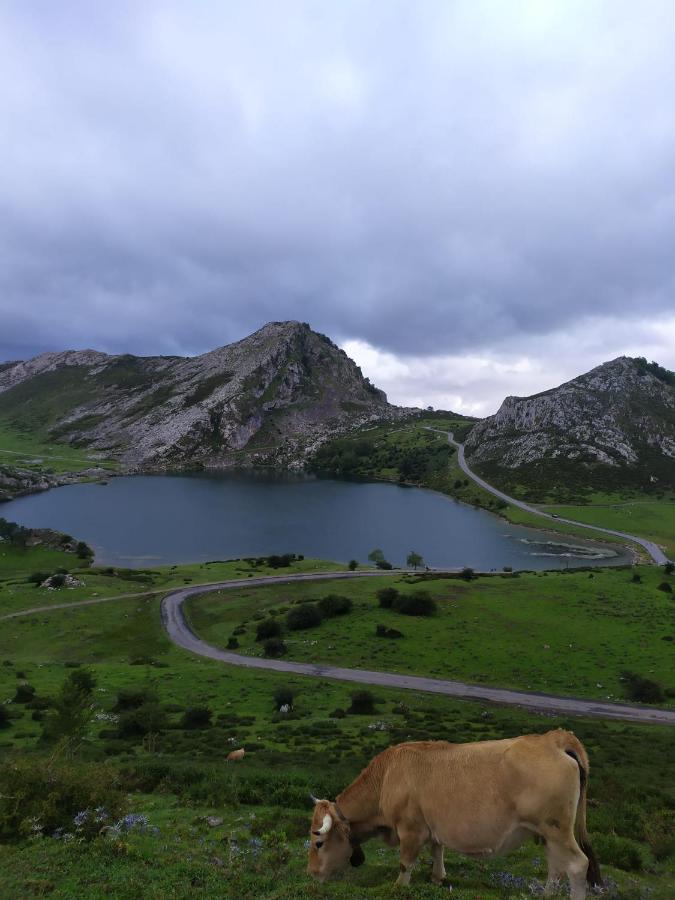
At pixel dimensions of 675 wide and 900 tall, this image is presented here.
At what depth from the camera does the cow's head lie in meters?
8.93

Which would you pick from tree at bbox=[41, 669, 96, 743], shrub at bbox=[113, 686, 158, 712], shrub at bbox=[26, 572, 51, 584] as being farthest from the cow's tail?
shrub at bbox=[26, 572, 51, 584]

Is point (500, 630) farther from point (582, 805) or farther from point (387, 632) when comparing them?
point (582, 805)

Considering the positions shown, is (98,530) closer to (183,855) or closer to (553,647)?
(553,647)

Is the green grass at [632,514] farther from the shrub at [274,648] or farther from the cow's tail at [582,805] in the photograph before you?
the cow's tail at [582,805]

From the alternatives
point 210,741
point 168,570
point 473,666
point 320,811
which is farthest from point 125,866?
point 168,570

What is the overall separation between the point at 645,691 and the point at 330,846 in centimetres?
4523

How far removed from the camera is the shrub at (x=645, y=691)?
1644 inches

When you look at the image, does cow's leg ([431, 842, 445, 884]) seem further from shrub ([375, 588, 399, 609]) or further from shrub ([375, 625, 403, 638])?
shrub ([375, 588, 399, 609])

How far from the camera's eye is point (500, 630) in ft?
195

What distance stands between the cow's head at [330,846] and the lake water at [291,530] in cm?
11387

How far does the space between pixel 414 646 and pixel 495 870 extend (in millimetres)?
48160

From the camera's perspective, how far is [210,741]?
28594 millimetres

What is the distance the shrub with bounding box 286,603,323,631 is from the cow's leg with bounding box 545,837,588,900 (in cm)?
5848

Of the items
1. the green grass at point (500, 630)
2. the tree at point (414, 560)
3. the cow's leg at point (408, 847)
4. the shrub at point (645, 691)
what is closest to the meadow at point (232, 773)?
the cow's leg at point (408, 847)
